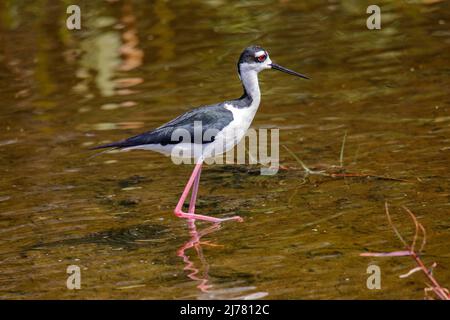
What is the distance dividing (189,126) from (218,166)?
140cm

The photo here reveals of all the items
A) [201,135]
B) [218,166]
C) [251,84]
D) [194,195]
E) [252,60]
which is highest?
[252,60]

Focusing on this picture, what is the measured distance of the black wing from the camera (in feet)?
26.1

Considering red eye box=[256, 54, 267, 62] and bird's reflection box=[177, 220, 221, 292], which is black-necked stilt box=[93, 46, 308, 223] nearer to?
bird's reflection box=[177, 220, 221, 292]

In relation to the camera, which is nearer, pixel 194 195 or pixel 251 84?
pixel 194 195

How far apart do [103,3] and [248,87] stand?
727 centimetres

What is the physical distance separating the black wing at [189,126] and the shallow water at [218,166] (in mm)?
616

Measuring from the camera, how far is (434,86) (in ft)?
35.5

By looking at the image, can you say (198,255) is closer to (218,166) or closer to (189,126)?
(189,126)

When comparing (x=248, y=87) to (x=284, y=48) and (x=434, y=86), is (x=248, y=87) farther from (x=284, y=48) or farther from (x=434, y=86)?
(x=284, y=48)

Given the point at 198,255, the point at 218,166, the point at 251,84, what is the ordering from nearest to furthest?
1. the point at 198,255
2. the point at 251,84
3. the point at 218,166

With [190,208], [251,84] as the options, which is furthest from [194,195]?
[251,84]

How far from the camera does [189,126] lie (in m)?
8.09
